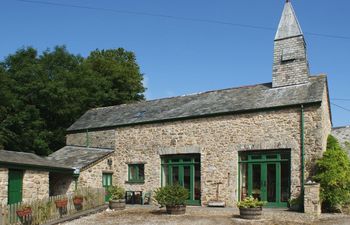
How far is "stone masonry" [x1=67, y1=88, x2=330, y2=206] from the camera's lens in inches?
693

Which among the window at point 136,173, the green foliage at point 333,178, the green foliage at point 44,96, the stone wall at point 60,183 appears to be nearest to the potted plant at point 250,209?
the green foliage at point 333,178

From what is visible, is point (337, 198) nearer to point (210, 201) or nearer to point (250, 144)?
point (250, 144)

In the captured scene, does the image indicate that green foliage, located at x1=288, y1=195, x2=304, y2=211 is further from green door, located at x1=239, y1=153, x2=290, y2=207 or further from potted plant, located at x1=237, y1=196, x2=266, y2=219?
potted plant, located at x1=237, y1=196, x2=266, y2=219

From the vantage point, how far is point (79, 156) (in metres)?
23.1

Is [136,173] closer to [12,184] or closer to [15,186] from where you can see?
[15,186]

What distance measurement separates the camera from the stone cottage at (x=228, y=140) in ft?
58.7

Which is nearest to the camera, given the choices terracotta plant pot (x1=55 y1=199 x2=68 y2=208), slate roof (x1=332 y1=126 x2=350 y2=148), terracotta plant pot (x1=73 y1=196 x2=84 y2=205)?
terracotta plant pot (x1=55 y1=199 x2=68 y2=208)

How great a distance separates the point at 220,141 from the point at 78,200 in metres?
7.02

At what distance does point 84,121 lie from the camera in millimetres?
26859

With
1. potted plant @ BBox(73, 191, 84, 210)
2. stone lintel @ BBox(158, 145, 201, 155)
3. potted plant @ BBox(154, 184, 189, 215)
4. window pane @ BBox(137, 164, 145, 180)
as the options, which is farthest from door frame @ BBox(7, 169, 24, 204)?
stone lintel @ BBox(158, 145, 201, 155)

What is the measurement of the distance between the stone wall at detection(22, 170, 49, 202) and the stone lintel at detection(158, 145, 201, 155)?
591 centimetres

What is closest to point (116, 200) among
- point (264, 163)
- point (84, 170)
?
point (84, 170)

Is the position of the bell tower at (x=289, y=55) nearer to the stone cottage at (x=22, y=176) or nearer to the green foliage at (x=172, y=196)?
the green foliage at (x=172, y=196)

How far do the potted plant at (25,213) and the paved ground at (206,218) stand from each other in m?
1.60
